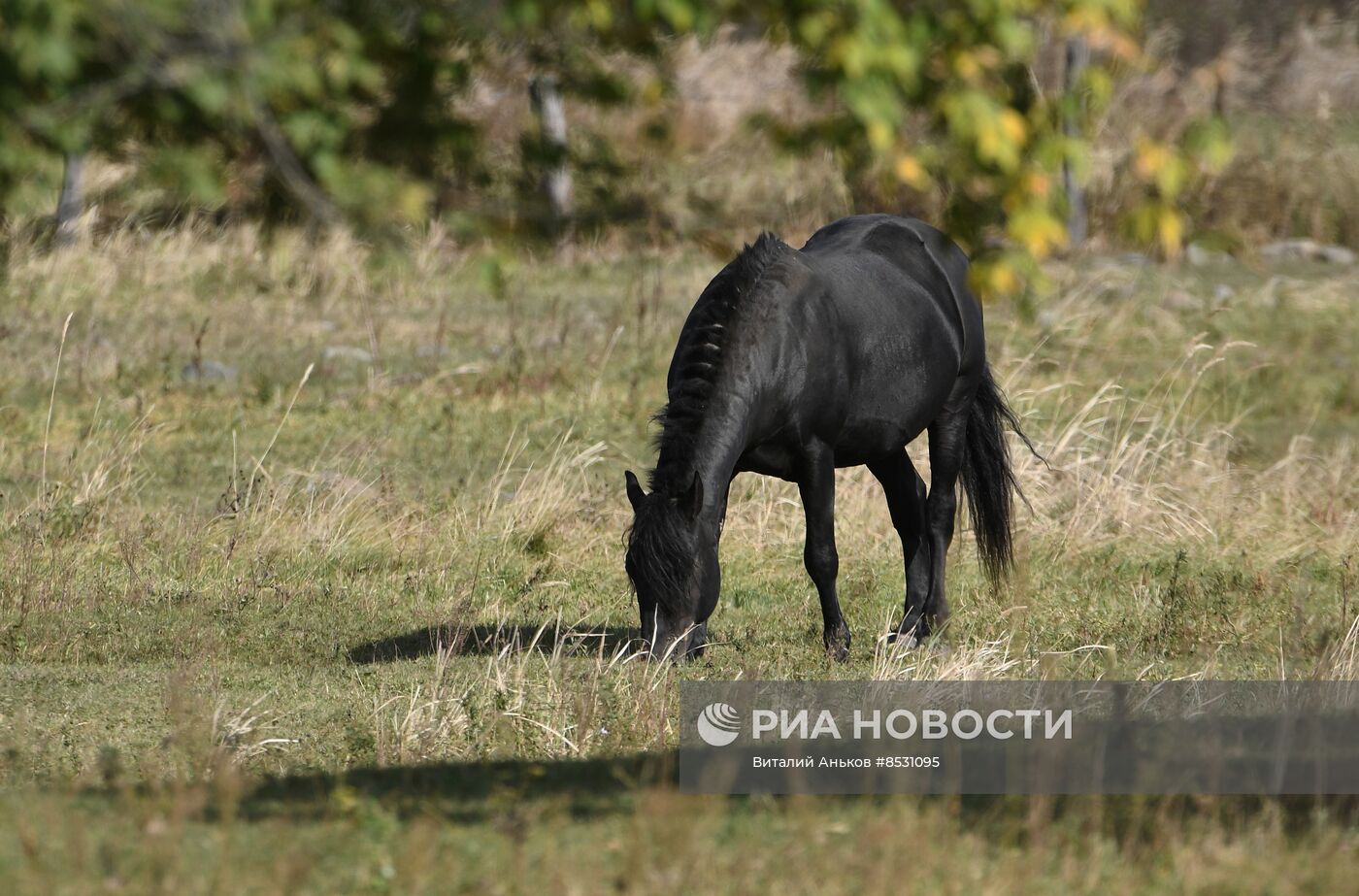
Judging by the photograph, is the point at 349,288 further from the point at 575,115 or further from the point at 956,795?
the point at 956,795

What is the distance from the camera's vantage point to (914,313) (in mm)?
8906

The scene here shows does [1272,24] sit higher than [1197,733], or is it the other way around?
[1272,24]

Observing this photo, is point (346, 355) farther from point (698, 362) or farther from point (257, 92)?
point (257, 92)

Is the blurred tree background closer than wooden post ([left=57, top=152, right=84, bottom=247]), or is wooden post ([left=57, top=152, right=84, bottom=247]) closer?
the blurred tree background

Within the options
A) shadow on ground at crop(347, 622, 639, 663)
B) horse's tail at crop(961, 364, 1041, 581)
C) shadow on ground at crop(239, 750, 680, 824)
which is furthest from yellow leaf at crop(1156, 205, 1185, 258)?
horse's tail at crop(961, 364, 1041, 581)

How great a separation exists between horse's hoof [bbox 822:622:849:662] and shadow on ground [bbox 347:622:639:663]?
0.91 metres

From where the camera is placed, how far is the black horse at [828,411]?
7.43 m

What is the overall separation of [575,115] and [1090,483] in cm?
1183

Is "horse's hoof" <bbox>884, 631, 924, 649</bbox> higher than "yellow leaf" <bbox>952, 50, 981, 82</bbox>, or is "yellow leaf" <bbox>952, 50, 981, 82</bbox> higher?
"yellow leaf" <bbox>952, 50, 981, 82</bbox>

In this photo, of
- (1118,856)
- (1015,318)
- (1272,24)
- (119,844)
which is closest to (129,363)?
(1015,318)

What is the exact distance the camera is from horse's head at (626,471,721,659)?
7.27m

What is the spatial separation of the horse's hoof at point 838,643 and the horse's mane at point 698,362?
130cm

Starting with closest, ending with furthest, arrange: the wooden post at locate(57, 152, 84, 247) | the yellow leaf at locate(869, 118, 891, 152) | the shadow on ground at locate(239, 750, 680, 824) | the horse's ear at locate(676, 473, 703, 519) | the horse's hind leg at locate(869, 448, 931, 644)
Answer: the yellow leaf at locate(869, 118, 891, 152) → the shadow on ground at locate(239, 750, 680, 824) → the horse's ear at locate(676, 473, 703, 519) → the horse's hind leg at locate(869, 448, 931, 644) → the wooden post at locate(57, 152, 84, 247)

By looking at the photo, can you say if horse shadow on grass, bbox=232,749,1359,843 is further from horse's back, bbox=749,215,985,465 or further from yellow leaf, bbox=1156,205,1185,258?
horse's back, bbox=749,215,985,465
